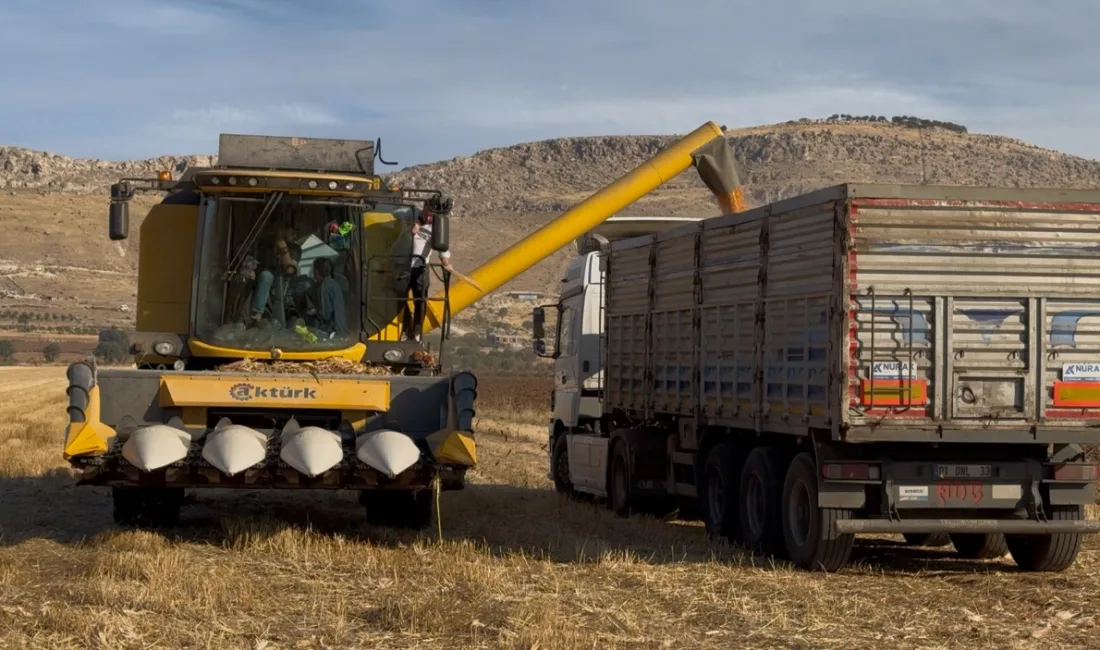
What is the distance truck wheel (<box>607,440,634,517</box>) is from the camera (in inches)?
682

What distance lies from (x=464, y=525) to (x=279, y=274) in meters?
3.06

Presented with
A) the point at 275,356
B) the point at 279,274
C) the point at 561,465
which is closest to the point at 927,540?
the point at 561,465

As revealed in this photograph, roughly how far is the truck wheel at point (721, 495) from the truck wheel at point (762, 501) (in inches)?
13.1

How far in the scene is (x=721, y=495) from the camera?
14.9m

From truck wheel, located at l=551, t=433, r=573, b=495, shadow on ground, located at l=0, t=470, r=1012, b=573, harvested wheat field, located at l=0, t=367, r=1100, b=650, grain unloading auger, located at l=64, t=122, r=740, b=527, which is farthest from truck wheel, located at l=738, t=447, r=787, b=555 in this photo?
truck wheel, located at l=551, t=433, r=573, b=495

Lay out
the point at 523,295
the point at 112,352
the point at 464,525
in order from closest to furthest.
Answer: the point at 464,525 < the point at 112,352 < the point at 523,295

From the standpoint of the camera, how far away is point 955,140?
440 feet

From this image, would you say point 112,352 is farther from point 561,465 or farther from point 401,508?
point 401,508

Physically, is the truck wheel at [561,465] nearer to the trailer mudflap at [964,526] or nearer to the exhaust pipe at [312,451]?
the trailer mudflap at [964,526]

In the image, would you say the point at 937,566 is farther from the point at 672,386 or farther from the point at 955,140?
the point at 955,140

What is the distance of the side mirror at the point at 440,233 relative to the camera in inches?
527

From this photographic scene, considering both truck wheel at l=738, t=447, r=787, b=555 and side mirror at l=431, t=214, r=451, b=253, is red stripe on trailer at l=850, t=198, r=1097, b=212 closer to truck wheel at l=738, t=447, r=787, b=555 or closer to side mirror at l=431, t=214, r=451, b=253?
truck wheel at l=738, t=447, r=787, b=555


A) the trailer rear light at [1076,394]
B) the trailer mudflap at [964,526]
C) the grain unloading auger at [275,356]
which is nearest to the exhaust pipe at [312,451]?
the grain unloading auger at [275,356]

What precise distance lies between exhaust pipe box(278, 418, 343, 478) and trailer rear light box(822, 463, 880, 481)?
3.64 metres
